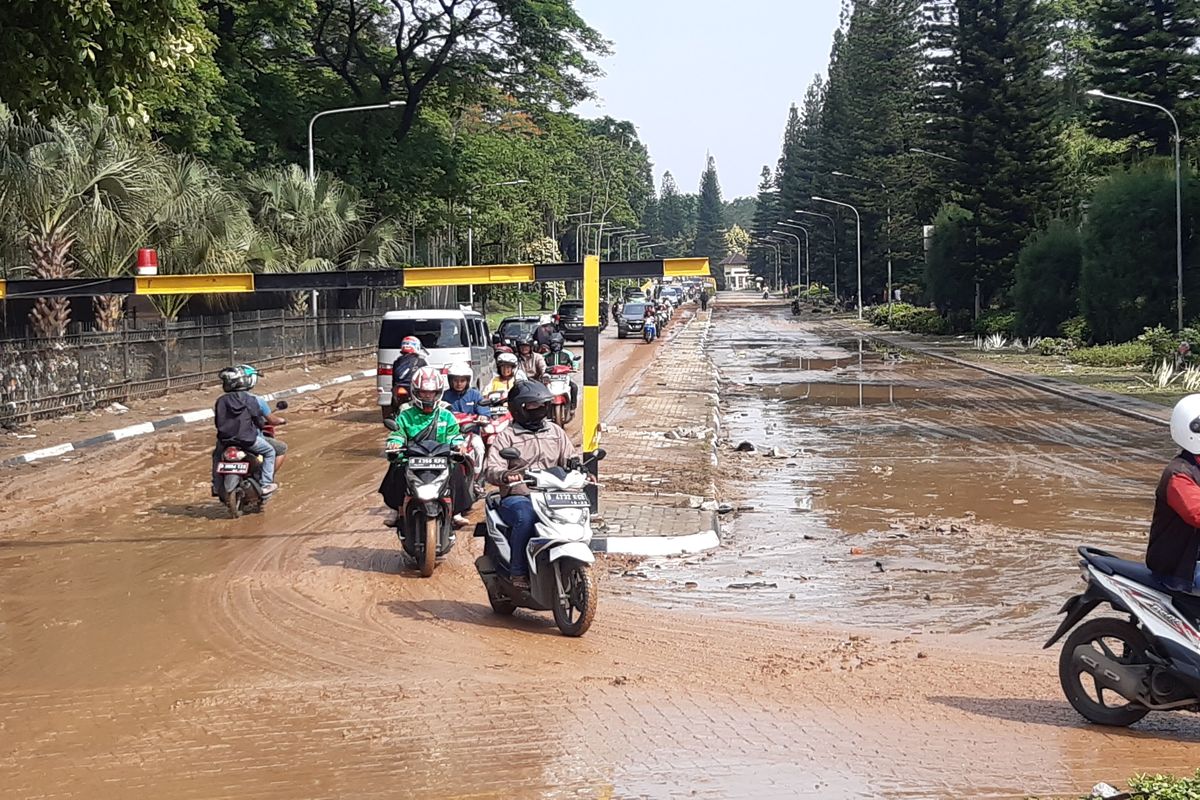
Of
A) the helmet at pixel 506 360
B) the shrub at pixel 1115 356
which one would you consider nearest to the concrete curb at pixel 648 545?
the helmet at pixel 506 360

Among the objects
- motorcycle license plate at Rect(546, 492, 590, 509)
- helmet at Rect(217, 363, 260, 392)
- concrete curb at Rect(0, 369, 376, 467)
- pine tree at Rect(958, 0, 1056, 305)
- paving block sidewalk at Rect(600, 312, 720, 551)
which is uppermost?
pine tree at Rect(958, 0, 1056, 305)

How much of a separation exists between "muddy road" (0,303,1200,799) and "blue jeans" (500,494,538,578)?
422 mm

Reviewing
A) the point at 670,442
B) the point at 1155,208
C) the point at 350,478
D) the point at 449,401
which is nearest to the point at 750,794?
the point at 449,401

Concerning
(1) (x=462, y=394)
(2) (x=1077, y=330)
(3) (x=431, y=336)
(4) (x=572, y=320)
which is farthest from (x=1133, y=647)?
(4) (x=572, y=320)

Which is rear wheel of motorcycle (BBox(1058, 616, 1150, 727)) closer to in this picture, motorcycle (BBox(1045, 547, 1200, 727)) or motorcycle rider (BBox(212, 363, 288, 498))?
motorcycle (BBox(1045, 547, 1200, 727))

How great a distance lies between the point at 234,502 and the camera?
13.2 m

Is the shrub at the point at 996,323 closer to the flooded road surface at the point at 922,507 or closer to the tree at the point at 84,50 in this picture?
the flooded road surface at the point at 922,507

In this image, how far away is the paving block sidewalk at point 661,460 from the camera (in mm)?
12688

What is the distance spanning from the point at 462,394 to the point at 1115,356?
96.8ft

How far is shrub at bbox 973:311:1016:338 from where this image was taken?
5332 centimetres

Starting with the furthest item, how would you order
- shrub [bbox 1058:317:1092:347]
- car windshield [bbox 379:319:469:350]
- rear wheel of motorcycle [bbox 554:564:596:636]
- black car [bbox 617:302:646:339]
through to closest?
black car [bbox 617:302:646:339]
shrub [bbox 1058:317:1092:347]
car windshield [bbox 379:319:469:350]
rear wheel of motorcycle [bbox 554:564:596:636]

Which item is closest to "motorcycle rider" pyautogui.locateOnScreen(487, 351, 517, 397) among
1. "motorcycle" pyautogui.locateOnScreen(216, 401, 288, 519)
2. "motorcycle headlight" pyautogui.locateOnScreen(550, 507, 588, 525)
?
"motorcycle" pyautogui.locateOnScreen(216, 401, 288, 519)

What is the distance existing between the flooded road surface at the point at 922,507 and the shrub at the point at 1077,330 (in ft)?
53.9

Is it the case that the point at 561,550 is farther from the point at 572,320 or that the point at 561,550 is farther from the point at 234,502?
the point at 572,320
